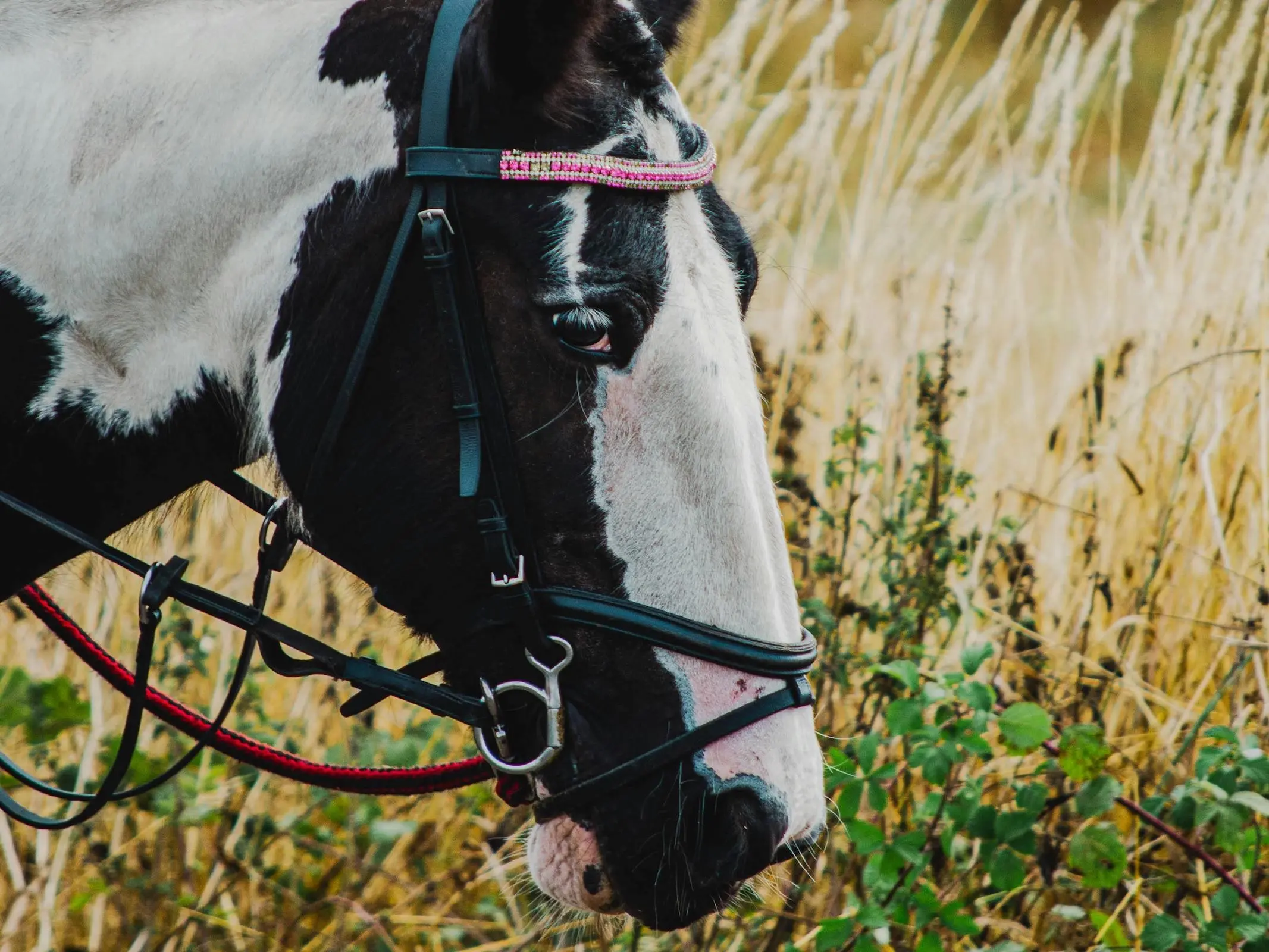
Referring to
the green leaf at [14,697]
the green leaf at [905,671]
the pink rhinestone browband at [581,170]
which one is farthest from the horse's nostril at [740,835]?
the green leaf at [14,697]

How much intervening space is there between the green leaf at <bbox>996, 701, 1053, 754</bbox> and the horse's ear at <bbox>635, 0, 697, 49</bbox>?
1.39 m

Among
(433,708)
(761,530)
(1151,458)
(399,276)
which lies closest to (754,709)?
(761,530)

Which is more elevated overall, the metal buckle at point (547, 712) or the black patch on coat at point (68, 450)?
the black patch on coat at point (68, 450)

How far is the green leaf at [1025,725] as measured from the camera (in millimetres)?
2219

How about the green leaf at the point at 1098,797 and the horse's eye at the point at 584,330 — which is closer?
the horse's eye at the point at 584,330

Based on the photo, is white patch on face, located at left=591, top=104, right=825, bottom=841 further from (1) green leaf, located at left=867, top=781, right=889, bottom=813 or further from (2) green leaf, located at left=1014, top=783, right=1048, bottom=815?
(2) green leaf, located at left=1014, top=783, right=1048, bottom=815

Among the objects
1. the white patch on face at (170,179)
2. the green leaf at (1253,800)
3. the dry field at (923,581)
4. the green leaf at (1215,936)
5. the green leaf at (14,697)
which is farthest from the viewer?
the green leaf at (14,697)

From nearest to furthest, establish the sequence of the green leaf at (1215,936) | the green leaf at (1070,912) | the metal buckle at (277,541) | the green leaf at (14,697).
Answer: the metal buckle at (277,541)
the green leaf at (1215,936)
the green leaf at (1070,912)
the green leaf at (14,697)

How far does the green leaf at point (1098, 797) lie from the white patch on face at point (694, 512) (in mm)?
924

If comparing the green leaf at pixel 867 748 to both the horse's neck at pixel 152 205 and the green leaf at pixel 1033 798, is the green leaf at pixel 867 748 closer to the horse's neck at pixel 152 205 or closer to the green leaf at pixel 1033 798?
the green leaf at pixel 1033 798

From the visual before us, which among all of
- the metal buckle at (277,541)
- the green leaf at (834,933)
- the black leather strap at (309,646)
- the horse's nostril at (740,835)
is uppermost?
the metal buckle at (277,541)

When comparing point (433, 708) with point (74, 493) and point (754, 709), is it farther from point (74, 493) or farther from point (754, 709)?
point (74, 493)

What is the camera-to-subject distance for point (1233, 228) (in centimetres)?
366

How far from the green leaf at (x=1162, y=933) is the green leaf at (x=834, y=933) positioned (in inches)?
21.5
